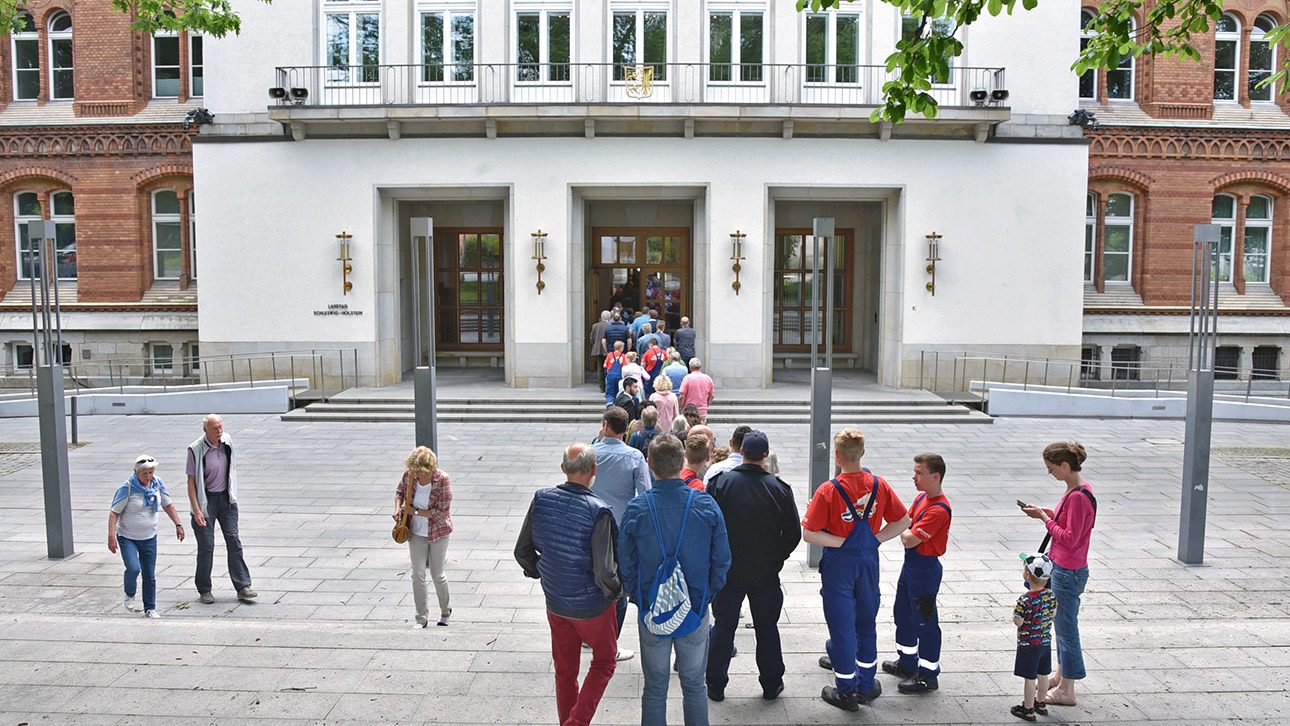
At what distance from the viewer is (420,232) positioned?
28.6 feet

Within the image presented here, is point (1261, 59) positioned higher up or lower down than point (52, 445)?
higher up

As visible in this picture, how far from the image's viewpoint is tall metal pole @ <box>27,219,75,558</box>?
28.6 ft

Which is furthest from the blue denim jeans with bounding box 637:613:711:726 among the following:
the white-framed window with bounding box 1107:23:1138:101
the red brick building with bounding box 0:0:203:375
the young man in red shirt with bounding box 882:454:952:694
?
the white-framed window with bounding box 1107:23:1138:101

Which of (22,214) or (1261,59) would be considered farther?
(22,214)

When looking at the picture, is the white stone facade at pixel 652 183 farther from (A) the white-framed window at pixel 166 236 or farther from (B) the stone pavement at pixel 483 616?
(B) the stone pavement at pixel 483 616

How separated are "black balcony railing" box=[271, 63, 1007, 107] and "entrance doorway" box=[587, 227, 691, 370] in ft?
13.6

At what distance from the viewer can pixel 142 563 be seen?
7.18 meters

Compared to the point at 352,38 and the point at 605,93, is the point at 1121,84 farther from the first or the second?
the point at 352,38

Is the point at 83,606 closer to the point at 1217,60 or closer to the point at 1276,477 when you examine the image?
the point at 1276,477

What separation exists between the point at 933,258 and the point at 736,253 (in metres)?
4.32

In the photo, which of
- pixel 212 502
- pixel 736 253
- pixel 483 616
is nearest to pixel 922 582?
pixel 483 616

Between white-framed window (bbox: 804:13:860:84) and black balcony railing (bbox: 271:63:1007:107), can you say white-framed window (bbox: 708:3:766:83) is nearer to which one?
black balcony railing (bbox: 271:63:1007:107)

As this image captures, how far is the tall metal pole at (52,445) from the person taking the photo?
343 inches

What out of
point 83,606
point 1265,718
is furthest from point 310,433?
point 1265,718
